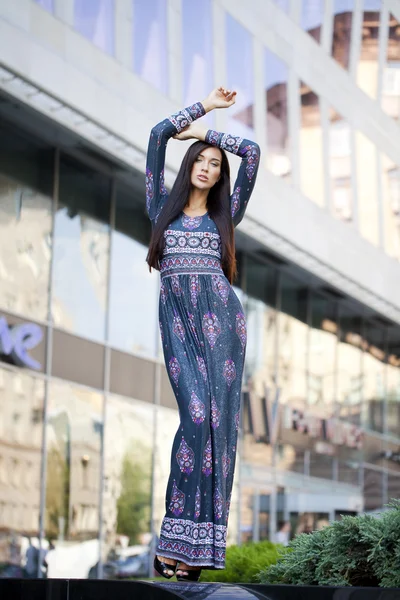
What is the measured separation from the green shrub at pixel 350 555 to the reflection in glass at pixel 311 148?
680 inches

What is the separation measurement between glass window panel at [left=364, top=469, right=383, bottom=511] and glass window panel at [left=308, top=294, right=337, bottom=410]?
276 centimetres

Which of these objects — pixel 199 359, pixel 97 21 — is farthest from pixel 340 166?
pixel 199 359

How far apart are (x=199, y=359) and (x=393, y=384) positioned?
2628 cm

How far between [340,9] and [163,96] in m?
8.95

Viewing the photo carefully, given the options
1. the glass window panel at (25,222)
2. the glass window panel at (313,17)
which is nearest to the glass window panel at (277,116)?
the glass window panel at (313,17)

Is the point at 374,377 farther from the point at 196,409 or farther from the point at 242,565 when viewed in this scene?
the point at 196,409

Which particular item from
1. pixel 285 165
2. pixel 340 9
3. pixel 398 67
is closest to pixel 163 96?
pixel 285 165

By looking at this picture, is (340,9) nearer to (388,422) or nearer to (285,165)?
(285,165)

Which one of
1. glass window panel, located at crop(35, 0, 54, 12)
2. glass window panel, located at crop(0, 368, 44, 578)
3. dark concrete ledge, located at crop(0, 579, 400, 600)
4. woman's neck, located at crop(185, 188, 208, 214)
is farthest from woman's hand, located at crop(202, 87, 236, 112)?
glass window panel, located at crop(0, 368, 44, 578)

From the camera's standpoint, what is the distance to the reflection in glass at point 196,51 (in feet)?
60.4

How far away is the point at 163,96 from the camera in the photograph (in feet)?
57.2

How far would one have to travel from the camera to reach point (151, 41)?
1752cm

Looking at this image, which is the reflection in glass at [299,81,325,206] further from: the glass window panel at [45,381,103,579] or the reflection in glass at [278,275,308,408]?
the glass window panel at [45,381,103,579]

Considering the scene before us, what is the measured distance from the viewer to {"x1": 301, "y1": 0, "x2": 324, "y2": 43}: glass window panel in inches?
927
